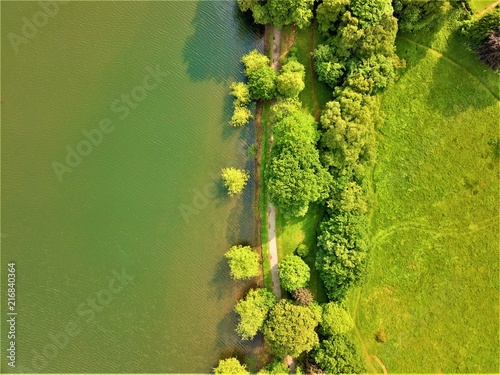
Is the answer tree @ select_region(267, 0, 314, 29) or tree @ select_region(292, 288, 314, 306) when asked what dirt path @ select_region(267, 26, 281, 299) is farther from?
tree @ select_region(292, 288, 314, 306)

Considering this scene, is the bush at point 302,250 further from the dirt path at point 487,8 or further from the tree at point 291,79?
the dirt path at point 487,8

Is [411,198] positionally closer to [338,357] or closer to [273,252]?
[273,252]

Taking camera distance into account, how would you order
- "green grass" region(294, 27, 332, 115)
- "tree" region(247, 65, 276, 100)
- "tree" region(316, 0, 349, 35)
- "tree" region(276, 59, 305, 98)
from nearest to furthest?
1. "tree" region(316, 0, 349, 35)
2. "tree" region(276, 59, 305, 98)
3. "tree" region(247, 65, 276, 100)
4. "green grass" region(294, 27, 332, 115)

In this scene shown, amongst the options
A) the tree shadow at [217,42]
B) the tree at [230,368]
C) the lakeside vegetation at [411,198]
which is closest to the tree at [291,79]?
the lakeside vegetation at [411,198]

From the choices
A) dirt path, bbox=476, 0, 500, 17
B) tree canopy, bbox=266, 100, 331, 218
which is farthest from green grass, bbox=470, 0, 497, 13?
tree canopy, bbox=266, 100, 331, 218

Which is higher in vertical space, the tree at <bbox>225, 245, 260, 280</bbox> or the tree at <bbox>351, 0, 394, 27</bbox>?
the tree at <bbox>351, 0, 394, 27</bbox>

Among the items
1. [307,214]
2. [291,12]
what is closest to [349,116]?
[307,214]

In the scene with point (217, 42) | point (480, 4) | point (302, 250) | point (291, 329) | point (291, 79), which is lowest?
point (291, 329)
